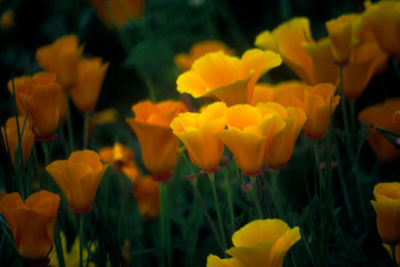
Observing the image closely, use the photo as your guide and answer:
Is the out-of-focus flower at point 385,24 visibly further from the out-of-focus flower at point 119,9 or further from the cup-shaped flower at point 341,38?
the out-of-focus flower at point 119,9

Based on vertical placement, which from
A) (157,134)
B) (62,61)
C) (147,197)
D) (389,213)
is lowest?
(147,197)

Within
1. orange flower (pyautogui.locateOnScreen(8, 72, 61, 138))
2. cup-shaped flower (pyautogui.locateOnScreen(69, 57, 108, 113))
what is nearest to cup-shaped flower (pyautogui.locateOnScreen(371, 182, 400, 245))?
orange flower (pyautogui.locateOnScreen(8, 72, 61, 138))

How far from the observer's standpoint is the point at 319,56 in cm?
99

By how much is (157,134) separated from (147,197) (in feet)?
1.29

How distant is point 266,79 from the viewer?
68.6 inches

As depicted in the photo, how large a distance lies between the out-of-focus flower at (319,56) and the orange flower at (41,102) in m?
0.41

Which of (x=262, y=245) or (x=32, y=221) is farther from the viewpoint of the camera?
(x=32, y=221)

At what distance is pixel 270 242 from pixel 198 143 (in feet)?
0.69

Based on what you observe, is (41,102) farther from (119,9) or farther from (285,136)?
(119,9)

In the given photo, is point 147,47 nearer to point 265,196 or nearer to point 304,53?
point 304,53

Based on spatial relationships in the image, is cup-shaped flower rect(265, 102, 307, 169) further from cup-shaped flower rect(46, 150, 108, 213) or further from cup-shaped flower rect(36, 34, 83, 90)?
cup-shaped flower rect(36, 34, 83, 90)

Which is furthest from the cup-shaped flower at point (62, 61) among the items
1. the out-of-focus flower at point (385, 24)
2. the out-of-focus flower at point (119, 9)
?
the out-of-focus flower at point (119, 9)

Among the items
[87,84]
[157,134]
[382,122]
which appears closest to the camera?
Answer: [157,134]

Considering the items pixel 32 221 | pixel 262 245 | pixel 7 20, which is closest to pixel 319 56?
pixel 262 245
